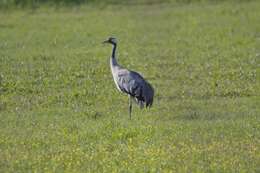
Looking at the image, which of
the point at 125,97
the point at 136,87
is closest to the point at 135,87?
the point at 136,87

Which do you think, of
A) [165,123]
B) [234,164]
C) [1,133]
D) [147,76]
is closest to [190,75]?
[147,76]

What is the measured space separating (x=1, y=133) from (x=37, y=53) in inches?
401

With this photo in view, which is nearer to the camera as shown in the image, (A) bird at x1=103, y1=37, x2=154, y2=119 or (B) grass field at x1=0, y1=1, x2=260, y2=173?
(B) grass field at x1=0, y1=1, x2=260, y2=173

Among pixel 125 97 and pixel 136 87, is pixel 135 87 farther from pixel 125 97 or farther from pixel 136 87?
pixel 125 97

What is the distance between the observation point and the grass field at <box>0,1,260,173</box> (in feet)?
38.6

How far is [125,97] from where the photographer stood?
17062 millimetres

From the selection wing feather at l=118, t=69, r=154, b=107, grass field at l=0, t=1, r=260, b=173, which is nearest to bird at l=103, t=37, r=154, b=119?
wing feather at l=118, t=69, r=154, b=107

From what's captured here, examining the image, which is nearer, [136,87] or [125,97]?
[136,87]

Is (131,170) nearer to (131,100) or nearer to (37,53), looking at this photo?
(131,100)

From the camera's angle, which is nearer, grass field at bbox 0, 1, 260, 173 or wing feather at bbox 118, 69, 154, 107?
grass field at bbox 0, 1, 260, 173

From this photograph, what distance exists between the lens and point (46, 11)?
33719 millimetres

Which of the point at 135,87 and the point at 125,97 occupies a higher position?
the point at 135,87

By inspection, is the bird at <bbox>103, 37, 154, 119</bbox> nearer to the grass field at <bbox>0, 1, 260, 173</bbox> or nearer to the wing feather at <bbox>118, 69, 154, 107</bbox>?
the wing feather at <bbox>118, 69, 154, 107</bbox>

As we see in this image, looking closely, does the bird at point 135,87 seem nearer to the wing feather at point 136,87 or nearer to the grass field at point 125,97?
the wing feather at point 136,87
